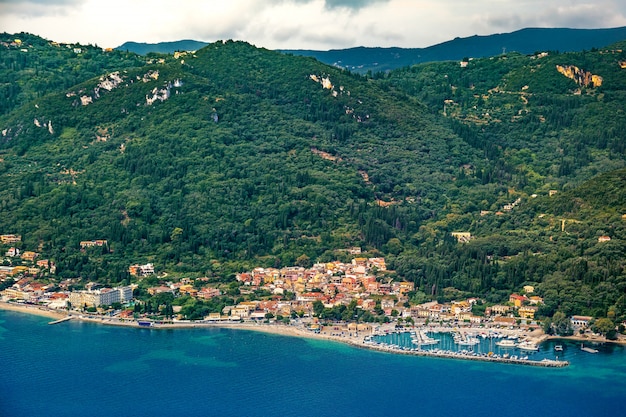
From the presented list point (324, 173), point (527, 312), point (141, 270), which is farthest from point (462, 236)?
point (141, 270)

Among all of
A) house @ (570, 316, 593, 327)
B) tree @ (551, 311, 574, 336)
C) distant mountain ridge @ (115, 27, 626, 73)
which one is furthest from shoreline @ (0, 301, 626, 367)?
distant mountain ridge @ (115, 27, 626, 73)

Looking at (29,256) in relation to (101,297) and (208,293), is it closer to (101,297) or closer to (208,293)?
(101,297)

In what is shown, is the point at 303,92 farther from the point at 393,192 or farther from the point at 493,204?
the point at 493,204

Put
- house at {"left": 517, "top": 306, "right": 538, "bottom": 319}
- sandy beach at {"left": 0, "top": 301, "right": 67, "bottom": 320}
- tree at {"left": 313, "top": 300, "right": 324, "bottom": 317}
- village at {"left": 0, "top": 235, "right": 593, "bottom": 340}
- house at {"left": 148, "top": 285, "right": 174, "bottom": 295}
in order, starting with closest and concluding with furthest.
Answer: house at {"left": 517, "top": 306, "right": 538, "bottom": 319}, village at {"left": 0, "top": 235, "right": 593, "bottom": 340}, tree at {"left": 313, "top": 300, "right": 324, "bottom": 317}, sandy beach at {"left": 0, "top": 301, "right": 67, "bottom": 320}, house at {"left": 148, "top": 285, "right": 174, "bottom": 295}

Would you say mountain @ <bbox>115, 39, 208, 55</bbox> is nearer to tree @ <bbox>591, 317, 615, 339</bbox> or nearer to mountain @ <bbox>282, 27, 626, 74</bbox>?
mountain @ <bbox>282, 27, 626, 74</bbox>

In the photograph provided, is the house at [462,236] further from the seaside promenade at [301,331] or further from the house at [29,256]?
the house at [29,256]
